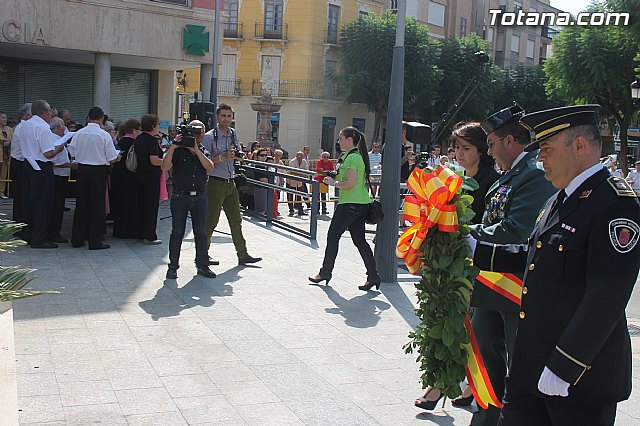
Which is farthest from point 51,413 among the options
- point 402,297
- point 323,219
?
point 323,219

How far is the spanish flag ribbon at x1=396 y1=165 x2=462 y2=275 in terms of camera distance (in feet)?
13.5

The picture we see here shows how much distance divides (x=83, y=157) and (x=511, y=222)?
24.4 ft

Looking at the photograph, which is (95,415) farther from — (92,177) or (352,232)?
(92,177)

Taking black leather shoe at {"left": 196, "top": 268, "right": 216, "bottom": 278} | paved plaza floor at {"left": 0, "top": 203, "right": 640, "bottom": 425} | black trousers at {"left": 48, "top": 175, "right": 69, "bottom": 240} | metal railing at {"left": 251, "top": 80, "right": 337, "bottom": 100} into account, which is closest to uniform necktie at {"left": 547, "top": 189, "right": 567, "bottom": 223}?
paved plaza floor at {"left": 0, "top": 203, "right": 640, "bottom": 425}

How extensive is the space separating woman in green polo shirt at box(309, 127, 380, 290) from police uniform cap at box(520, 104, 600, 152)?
5572mm

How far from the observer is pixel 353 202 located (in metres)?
9.05

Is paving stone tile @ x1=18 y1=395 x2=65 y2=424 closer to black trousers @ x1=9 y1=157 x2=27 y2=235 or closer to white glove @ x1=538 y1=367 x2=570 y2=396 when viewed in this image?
white glove @ x1=538 y1=367 x2=570 y2=396

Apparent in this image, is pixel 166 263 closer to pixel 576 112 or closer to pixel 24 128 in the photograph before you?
pixel 24 128

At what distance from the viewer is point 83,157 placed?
10445 mm

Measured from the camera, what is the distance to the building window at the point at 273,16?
50688 millimetres

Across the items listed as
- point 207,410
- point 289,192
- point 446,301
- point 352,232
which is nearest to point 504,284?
point 446,301

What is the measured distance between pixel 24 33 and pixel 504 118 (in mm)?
16419

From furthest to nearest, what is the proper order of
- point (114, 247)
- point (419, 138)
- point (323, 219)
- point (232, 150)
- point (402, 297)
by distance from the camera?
point (323, 219) < point (114, 247) < point (419, 138) < point (232, 150) < point (402, 297)

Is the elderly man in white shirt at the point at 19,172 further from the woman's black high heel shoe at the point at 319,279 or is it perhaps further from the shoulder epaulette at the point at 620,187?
the shoulder epaulette at the point at 620,187
